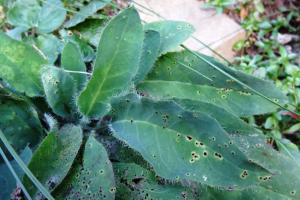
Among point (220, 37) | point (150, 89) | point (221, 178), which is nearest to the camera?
point (221, 178)

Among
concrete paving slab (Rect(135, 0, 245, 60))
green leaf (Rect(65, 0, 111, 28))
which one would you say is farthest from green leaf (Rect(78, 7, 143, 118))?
concrete paving slab (Rect(135, 0, 245, 60))

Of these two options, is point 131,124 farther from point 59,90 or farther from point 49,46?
point 49,46

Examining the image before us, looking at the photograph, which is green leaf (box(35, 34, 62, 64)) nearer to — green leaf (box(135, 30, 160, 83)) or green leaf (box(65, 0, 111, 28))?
green leaf (box(65, 0, 111, 28))

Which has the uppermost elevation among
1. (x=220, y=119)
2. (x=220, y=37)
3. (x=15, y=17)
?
(x=15, y=17)

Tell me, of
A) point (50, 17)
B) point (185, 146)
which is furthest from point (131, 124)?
point (50, 17)

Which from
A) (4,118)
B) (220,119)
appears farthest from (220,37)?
(4,118)

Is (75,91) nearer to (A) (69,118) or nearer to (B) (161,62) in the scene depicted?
(A) (69,118)
